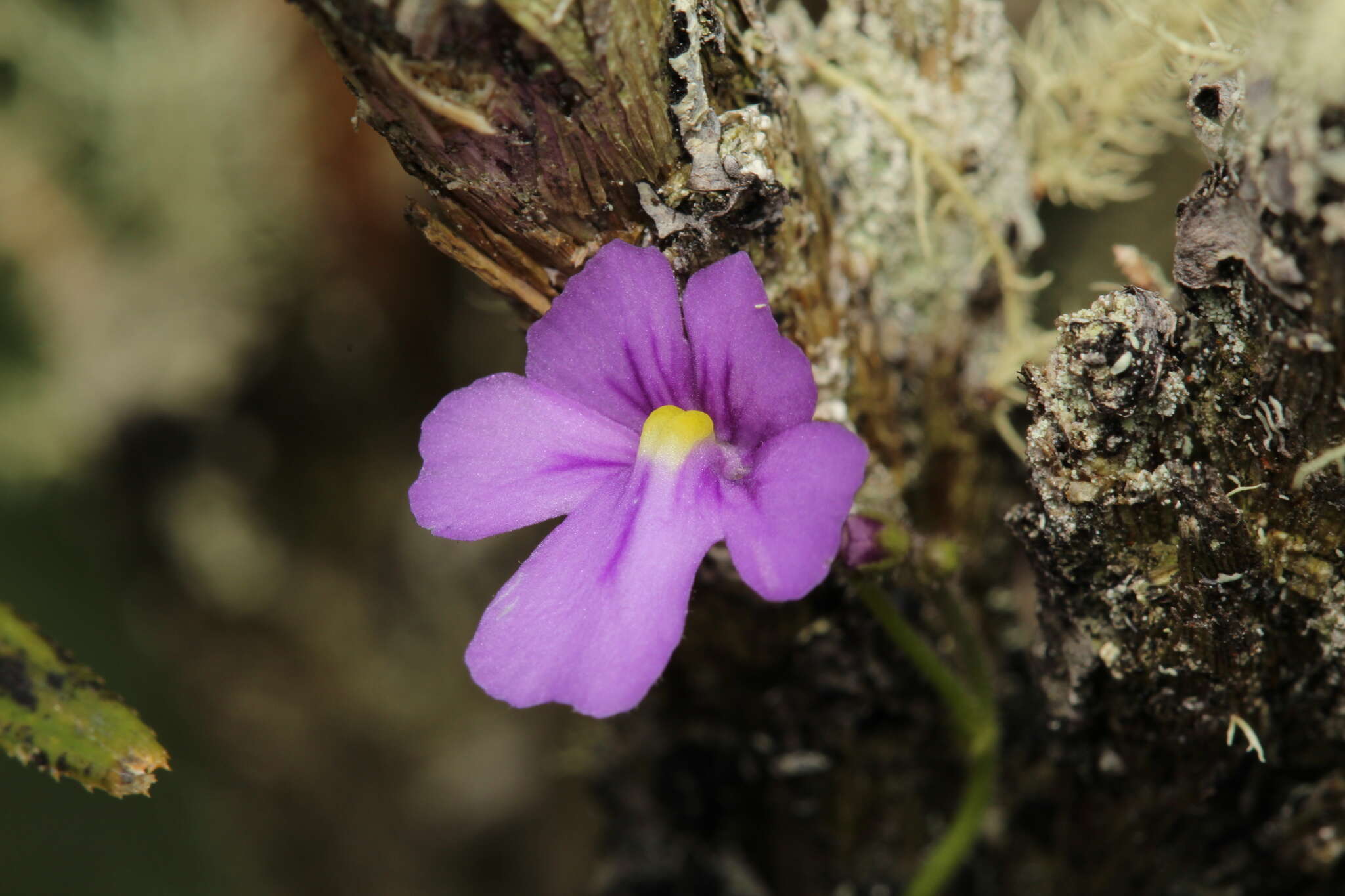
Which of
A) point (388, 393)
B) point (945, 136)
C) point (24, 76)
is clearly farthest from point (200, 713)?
point (945, 136)

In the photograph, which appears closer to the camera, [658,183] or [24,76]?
[658,183]

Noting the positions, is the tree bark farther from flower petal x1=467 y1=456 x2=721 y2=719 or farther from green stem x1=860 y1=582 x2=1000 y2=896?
flower petal x1=467 y1=456 x2=721 y2=719

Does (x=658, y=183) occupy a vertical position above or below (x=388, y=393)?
above

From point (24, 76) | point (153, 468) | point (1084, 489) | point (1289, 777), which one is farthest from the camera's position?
point (153, 468)

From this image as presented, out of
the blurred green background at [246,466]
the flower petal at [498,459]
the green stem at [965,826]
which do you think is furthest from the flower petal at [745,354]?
the blurred green background at [246,466]

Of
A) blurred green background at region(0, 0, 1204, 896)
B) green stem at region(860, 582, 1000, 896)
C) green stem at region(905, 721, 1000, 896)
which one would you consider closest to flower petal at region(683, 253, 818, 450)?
green stem at region(860, 582, 1000, 896)

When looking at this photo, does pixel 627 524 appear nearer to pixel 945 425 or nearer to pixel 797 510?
pixel 797 510

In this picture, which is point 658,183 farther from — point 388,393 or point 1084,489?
point 388,393

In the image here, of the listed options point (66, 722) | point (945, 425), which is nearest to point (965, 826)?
point (945, 425)
